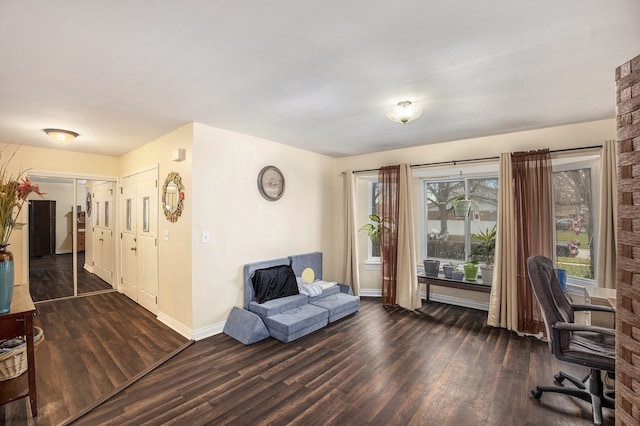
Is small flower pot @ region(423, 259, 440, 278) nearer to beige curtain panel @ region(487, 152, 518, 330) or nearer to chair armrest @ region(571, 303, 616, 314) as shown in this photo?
beige curtain panel @ region(487, 152, 518, 330)

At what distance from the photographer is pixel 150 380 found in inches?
97.3

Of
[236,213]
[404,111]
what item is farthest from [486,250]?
[236,213]

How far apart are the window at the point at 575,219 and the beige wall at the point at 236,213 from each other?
11.6ft

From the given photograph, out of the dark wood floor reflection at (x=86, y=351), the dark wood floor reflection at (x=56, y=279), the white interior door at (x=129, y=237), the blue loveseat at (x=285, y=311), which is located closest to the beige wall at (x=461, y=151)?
the blue loveseat at (x=285, y=311)

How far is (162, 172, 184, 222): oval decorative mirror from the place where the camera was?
11.2ft

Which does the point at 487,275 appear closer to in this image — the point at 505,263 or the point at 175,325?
the point at 505,263

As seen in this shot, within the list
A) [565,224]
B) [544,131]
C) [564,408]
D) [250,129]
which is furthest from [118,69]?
[565,224]

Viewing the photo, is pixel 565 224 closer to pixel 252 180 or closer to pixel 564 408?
pixel 564 408

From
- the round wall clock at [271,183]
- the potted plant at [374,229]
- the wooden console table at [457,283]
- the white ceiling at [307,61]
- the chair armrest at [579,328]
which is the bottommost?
the wooden console table at [457,283]

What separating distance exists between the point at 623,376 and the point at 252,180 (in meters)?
3.75

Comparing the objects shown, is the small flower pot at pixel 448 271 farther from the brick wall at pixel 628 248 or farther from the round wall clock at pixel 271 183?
the brick wall at pixel 628 248

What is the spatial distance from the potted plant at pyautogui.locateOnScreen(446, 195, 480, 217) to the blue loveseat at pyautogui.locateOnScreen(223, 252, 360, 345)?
211 cm

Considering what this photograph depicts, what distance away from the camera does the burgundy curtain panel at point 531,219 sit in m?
3.38

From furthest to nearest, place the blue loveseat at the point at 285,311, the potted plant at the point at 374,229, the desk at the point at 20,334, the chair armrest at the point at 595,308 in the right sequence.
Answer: the potted plant at the point at 374,229 → the blue loveseat at the point at 285,311 → the chair armrest at the point at 595,308 → the desk at the point at 20,334
